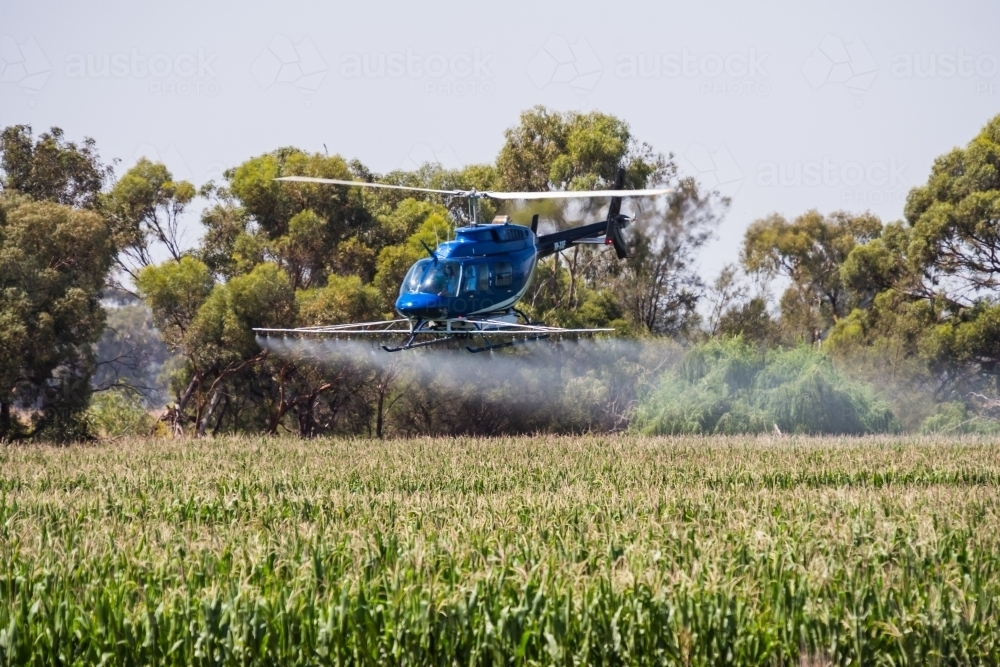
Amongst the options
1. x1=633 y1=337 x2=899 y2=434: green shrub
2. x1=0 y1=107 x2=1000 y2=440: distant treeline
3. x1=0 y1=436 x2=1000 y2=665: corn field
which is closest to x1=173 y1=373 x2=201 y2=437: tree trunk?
x1=0 y1=107 x2=1000 y2=440: distant treeline

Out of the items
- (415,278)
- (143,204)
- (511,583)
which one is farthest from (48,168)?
(511,583)

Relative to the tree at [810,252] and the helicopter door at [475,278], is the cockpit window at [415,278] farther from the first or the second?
the tree at [810,252]

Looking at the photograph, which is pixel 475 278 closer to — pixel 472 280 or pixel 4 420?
pixel 472 280

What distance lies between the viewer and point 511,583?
1319 cm

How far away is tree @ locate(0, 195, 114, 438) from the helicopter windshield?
65.2 ft

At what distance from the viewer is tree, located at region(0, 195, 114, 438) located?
137 feet

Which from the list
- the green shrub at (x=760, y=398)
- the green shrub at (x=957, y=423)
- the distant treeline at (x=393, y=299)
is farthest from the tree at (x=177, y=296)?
the green shrub at (x=957, y=423)

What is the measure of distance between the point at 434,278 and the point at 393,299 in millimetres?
23381

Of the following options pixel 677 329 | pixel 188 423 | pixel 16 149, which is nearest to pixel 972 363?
pixel 677 329

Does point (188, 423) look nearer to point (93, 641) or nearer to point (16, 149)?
point (16, 149)

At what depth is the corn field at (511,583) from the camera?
39.3 feet

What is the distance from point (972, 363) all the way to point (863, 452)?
1971 cm

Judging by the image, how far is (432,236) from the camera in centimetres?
5081

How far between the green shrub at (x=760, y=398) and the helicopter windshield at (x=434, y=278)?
22.5 meters
